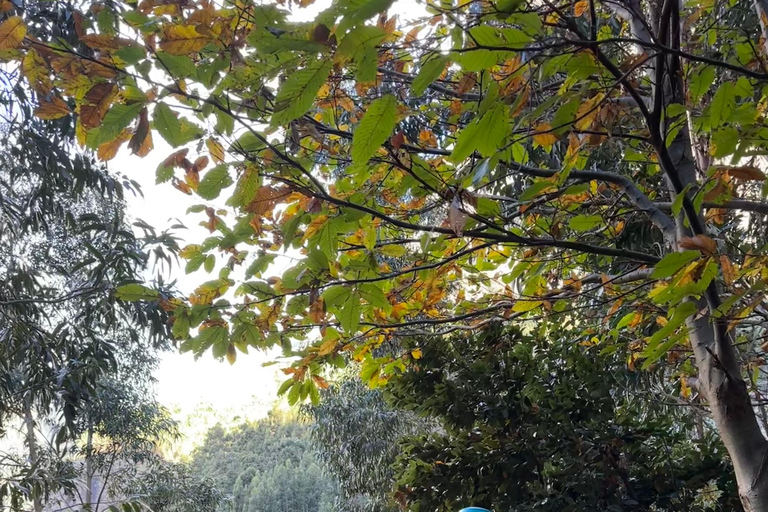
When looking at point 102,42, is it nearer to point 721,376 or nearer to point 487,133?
point 487,133

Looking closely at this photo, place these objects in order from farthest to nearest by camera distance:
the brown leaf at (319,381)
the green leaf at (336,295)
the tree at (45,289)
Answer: the tree at (45,289)
the brown leaf at (319,381)
the green leaf at (336,295)

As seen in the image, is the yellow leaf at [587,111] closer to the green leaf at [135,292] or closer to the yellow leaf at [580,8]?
the yellow leaf at [580,8]

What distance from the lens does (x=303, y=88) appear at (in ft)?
1.97

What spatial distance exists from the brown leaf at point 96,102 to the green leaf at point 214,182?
196mm

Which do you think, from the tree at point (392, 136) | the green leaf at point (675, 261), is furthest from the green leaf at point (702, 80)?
the green leaf at point (675, 261)

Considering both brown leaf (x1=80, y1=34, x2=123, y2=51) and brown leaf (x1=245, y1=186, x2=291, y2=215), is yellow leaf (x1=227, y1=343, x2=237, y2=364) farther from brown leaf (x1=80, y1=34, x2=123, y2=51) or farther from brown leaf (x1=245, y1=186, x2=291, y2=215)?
brown leaf (x1=80, y1=34, x2=123, y2=51)

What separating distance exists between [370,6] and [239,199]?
51 centimetres

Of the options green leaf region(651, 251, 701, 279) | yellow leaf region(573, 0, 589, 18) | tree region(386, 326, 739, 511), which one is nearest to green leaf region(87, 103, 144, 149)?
green leaf region(651, 251, 701, 279)

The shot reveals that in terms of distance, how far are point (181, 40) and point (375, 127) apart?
30 cm

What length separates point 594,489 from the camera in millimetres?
1886

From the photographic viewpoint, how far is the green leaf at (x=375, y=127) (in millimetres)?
616

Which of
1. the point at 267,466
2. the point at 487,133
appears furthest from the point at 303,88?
the point at 267,466

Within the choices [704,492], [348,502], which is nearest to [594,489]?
[704,492]

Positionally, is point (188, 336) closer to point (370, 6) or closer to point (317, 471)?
point (370, 6)
